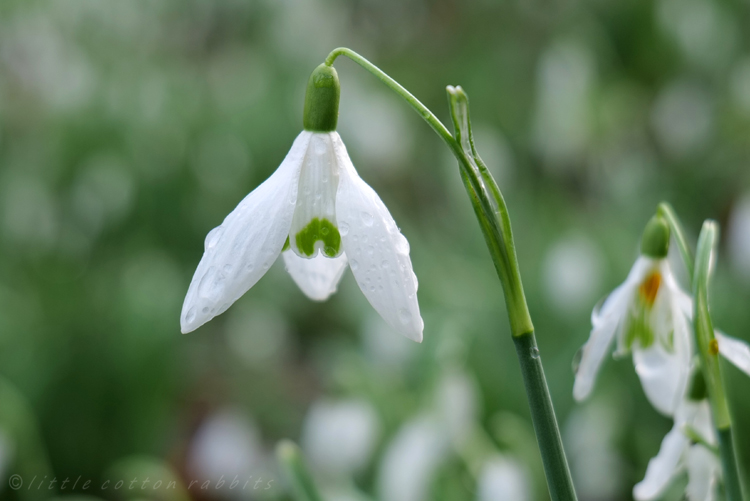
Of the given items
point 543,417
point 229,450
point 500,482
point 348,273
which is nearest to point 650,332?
point 543,417

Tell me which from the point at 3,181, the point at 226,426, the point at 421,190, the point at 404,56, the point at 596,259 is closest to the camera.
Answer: the point at 596,259

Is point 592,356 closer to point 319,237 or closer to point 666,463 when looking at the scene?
point 666,463

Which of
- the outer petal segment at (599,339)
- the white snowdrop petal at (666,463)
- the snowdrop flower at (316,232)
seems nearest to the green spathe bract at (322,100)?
the snowdrop flower at (316,232)

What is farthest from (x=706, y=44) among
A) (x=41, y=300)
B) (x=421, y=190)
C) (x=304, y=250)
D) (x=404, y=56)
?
(x=304, y=250)

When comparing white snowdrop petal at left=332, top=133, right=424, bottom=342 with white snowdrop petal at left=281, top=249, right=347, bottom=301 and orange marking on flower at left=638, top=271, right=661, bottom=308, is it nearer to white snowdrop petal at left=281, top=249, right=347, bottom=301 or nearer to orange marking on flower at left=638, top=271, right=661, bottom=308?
white snowdrop petal at left=281, top=249, right=347, bottom=301

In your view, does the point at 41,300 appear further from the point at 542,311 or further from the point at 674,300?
the point at 674,300

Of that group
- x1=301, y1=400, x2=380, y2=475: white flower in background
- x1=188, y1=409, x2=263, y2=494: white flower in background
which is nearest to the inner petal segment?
x1=301, y1=400, x2=380, y2=475: white flower in background
